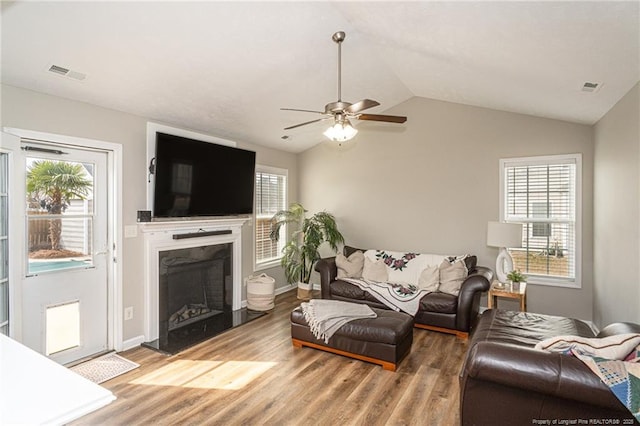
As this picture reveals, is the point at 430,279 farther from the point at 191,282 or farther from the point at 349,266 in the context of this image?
the point at 191,282

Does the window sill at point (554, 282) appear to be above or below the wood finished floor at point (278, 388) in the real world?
above

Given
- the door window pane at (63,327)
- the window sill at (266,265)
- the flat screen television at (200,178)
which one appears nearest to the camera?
the door window pane at (63,327)

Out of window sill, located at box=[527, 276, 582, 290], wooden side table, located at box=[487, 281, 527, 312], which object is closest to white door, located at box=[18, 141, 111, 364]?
wooden side table, located at box=[487, 281, 527, 312]

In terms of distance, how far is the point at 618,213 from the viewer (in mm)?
3211

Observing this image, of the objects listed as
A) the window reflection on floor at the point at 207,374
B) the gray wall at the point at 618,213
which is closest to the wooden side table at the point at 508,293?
the gray wall at the point at 618,213

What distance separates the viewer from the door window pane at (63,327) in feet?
10.3

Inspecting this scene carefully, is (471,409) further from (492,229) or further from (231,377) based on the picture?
(492,229)

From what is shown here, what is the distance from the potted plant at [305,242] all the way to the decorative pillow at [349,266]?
0.59 m

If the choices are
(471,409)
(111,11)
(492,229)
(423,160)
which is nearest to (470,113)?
(423,160)

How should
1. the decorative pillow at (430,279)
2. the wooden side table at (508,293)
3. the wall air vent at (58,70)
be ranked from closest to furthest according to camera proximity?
the wall air vent at (58,70)
the wooden side table at (508,293)
the decorative pillow at (430,279)

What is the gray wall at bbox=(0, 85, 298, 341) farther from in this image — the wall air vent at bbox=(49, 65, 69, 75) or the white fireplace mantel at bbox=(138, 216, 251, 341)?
the wall air vent at bbox=(49, 65, 69, 75)

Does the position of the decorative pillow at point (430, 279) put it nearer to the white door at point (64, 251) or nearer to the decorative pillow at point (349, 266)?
the decorative pillow at point (349, 266)

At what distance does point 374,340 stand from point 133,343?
2.55 m

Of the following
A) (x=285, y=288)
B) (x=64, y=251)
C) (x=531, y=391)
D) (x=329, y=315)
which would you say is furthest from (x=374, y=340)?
(x=285, y=288)
